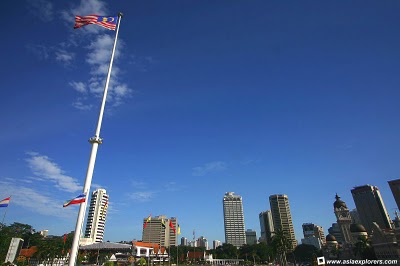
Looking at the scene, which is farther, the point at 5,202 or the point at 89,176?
the point at 5,202

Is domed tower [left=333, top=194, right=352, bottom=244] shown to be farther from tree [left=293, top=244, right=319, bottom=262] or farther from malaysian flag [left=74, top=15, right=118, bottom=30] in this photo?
malaysian flag [left=74, top=15, right=118, bottom=30]

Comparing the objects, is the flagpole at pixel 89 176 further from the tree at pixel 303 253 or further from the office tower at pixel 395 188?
the tree at pixel 303 253

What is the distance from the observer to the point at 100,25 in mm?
24250

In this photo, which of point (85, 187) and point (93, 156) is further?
point (93, 156)

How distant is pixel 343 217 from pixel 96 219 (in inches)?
6012

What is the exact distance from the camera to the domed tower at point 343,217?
103844 mm

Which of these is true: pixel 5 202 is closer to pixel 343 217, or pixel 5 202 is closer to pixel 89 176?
pixel 89 176

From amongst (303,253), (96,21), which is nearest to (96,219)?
(303,253)

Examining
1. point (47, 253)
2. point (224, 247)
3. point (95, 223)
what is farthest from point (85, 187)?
point (95, 223)

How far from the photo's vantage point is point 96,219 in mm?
183875

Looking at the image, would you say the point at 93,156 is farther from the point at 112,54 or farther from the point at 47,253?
the point at 47,253

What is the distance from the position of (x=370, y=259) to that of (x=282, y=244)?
2401 cm

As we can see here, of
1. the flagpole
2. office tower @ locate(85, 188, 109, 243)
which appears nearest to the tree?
office tower @ locate(85, 188, 109, 243)

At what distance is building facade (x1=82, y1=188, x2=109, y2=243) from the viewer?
593ft
